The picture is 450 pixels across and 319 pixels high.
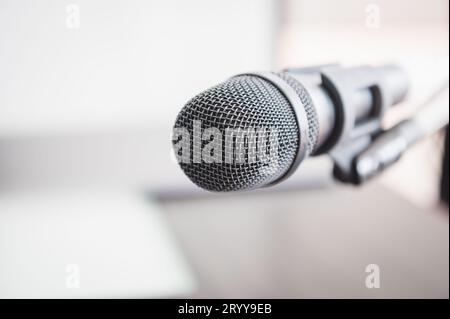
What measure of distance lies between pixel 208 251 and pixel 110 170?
66cm

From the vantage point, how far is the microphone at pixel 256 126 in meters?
0.38

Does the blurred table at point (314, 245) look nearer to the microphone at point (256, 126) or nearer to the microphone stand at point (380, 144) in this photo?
the microphone stand at point (380, 144)

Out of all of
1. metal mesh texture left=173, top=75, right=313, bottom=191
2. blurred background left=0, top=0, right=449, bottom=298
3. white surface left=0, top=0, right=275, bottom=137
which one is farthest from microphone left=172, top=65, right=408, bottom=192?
white surface left=0, top=0, right=275, bottom=137

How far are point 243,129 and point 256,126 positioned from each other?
0.01 m

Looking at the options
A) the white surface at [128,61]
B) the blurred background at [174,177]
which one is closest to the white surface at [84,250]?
the blurred background at [174,177]

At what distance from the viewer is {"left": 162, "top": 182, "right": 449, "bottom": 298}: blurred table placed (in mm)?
1076

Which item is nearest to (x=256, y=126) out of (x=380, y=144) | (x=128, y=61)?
(x=380, y=144)

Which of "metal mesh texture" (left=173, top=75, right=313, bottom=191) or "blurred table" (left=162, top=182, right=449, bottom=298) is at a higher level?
"metal mesh texture" (left=173, top=75, right=313, bottom=191)

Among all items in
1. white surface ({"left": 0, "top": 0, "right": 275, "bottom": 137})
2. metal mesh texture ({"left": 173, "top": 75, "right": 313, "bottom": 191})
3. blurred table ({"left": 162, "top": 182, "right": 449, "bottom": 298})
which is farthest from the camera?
white surface ({"left": 0, "top": 0, "right": 275, "bottom": 137})

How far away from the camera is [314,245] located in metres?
1.27

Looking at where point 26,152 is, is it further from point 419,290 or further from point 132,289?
point 419,290

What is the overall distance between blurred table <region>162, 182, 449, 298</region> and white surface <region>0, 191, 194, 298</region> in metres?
0.07

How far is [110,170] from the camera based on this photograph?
5.72 feet

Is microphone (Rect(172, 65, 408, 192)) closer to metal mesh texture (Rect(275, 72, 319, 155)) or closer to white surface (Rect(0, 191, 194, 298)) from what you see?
metal mesh texture (Rect(275, 72, 319, 155))
